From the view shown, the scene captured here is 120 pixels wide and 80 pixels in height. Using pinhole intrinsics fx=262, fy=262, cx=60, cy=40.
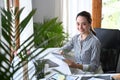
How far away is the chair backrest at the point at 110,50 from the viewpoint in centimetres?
291

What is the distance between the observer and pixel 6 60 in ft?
2.73

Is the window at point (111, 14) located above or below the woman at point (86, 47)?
above

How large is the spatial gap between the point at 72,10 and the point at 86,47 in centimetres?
206

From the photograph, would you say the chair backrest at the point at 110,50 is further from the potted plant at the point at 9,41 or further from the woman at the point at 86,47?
the potted plant at the point at 9,41

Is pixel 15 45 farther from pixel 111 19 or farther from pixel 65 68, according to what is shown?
pixel 111 19

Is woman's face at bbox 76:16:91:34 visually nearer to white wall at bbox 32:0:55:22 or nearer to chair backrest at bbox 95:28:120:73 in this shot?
chair backrest at bbox 95:28:120:73

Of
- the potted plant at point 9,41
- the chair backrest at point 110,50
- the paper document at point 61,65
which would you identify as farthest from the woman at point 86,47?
the potted plant at point 9,41

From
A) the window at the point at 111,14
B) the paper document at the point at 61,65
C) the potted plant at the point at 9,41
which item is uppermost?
the window at the point at 111,14

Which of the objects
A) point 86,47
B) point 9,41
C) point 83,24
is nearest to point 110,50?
point 86,47

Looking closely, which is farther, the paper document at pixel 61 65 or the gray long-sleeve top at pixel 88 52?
the gray long-sleeve top at pixel 88 52

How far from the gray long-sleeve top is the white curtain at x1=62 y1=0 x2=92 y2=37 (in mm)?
1835

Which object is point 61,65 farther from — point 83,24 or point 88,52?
point 83,24

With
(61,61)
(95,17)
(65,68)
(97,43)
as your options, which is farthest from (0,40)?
(95,17)

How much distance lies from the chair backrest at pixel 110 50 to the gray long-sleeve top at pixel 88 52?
14.2 inches
